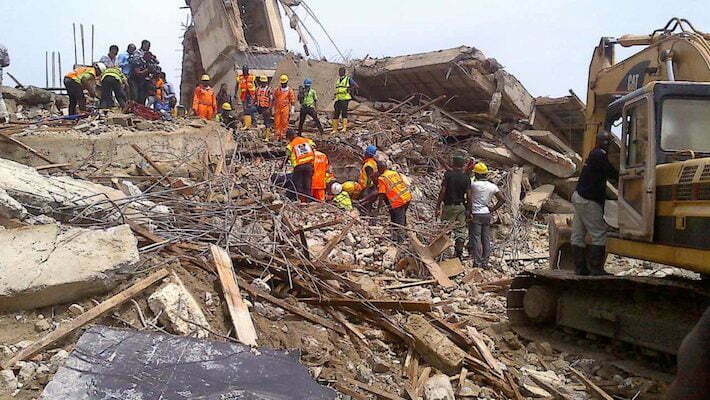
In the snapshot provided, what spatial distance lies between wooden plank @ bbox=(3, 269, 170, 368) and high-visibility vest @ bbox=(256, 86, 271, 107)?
1013 centimetres

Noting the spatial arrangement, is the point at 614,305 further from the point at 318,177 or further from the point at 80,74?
the point at 80,74

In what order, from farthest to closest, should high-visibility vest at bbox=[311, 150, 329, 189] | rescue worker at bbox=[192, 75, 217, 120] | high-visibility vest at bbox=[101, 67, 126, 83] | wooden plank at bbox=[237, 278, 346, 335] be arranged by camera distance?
rescue worker at bbox=[192, 75, 217, 120], high-visibility vest at bbox=[101, 67, 126, 83], high-visibility vest at bbox=[311, 150, 329, 189], wooden plank at bbox=[237, 278, 346, 335]

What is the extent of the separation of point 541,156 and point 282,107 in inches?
214

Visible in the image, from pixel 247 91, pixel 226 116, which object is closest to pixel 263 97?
pixel 247 91

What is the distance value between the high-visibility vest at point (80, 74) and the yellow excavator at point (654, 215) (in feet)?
27.1

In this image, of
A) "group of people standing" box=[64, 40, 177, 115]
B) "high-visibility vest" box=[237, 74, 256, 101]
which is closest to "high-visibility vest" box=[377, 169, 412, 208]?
"group of people standing" box=[64, 40, 177, 115]

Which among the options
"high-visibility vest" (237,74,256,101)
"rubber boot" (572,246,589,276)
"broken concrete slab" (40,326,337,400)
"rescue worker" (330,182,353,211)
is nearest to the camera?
"broken concrete slab" (40,326,337,400)

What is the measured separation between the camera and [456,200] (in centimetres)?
871

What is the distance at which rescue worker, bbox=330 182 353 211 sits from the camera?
9.06m

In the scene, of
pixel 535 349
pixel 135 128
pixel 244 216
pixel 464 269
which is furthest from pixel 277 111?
pixel 535 349

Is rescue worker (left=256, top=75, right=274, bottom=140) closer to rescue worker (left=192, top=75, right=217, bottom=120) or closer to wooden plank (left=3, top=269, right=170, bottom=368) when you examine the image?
rescue worker (left=192, top=75, right=217, bottom=120)

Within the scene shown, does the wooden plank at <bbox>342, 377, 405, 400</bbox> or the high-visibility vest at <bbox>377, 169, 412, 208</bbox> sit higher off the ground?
the high-visibility vest at <bbox>377, 169, 412, 208</bbox>

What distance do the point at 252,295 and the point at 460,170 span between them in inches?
189

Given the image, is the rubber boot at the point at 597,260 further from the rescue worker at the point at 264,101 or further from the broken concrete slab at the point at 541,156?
the rescue worker at the point at 264,101
